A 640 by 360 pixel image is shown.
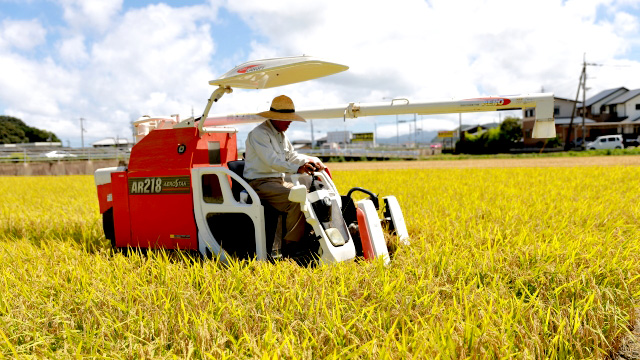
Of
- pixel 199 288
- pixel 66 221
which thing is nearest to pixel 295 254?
pixel 199 288

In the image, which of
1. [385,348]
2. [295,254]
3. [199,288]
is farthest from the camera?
[295,254]

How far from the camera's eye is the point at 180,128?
442 centimetres

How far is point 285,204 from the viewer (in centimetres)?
408

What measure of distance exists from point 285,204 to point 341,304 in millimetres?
1396

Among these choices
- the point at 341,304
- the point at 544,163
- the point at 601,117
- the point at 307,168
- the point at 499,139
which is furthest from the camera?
the point at 601,117

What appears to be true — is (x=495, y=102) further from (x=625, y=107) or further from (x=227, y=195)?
(x=625, y=107)

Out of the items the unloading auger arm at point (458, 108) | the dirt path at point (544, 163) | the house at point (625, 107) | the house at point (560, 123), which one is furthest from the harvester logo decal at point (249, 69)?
the house at point (625, 107)

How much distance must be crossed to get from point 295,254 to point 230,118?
2027mm

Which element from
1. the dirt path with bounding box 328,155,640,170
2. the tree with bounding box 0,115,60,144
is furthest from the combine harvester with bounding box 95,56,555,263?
the tree with bounding box 0,115,60,144

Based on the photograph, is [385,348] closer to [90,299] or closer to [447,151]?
[90,299]

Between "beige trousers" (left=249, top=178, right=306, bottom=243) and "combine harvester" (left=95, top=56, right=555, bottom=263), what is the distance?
0.32ft

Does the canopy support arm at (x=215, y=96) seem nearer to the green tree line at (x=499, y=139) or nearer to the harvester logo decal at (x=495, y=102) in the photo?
the harvester logo decal at (x=495, y=102)

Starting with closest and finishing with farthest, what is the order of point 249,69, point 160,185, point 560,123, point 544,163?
point 249,69, point 160,185, point 544,163, point 560,123

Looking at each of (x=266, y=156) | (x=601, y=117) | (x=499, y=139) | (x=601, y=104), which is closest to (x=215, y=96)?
(x=266, y=156)
